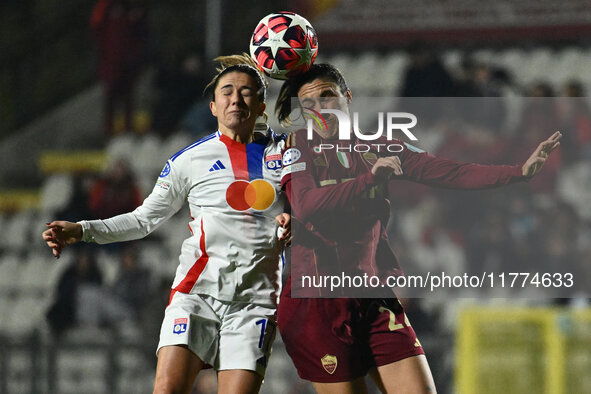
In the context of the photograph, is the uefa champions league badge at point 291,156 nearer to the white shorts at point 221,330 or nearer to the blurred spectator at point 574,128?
the white shorts at point 221,330

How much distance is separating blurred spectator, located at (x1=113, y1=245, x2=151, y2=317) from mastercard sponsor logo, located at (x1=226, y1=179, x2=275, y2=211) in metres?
4.46

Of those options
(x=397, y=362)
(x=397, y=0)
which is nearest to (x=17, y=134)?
(x=397, y=0)

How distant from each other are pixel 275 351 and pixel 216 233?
3.77 meters

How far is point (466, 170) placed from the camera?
12.7ft

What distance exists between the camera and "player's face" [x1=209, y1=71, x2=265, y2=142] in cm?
404

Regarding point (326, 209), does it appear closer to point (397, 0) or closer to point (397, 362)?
point (397, 362)

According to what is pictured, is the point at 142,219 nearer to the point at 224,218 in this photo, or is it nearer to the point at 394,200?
the point at 224,218

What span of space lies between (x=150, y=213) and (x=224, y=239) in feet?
1.23

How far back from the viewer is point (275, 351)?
7590mm

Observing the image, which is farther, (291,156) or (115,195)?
(115,195)

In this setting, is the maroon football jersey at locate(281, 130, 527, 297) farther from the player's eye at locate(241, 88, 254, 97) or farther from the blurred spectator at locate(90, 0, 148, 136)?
the blurred spectator at locate(90, 0, 148, 136)

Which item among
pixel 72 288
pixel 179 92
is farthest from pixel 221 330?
pixel 179 92

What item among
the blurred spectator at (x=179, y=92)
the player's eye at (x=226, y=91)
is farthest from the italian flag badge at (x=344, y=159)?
the blurred spectator at (x=179, y=92)

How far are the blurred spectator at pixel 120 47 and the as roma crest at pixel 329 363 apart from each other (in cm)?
721
